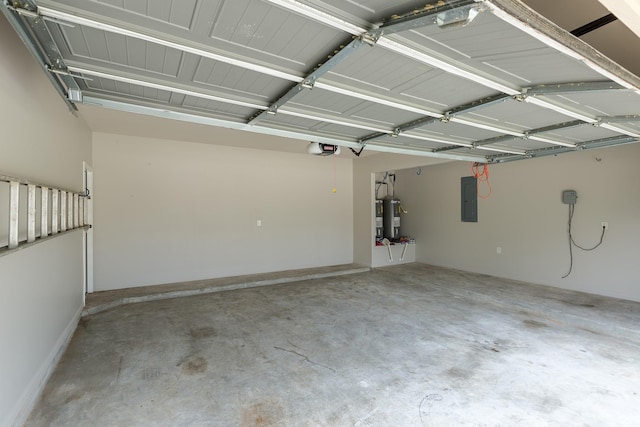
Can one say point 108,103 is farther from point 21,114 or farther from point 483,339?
point 483,339

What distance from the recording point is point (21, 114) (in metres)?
2.13

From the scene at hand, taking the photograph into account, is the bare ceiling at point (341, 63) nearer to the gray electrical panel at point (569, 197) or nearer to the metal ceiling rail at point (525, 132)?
the metal ceiling rail at point (525, 132)

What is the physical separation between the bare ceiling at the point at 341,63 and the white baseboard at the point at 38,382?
2.12m

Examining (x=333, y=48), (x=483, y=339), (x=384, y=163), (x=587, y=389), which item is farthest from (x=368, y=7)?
(x=384, y=163)

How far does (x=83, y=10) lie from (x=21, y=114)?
122 centimetres

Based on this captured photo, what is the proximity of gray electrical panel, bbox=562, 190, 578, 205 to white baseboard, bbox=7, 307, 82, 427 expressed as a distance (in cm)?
694

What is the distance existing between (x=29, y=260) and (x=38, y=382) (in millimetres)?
945

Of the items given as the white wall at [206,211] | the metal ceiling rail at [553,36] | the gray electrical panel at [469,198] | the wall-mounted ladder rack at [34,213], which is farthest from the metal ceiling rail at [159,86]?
the gray electrical panel at [469,198]

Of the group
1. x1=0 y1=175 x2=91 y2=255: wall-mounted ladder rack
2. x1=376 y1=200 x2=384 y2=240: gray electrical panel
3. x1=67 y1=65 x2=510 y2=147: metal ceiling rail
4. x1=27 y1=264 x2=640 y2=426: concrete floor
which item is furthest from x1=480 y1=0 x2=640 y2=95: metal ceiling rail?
x1=376 y1=200 x2=384 y2=240: gray electrical panel

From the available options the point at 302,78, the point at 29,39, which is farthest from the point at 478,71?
the point at 29,39

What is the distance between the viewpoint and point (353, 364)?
285 cm

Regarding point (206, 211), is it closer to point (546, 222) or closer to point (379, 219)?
point (379, 219)

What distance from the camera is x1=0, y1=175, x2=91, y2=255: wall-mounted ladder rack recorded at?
69.9 inches

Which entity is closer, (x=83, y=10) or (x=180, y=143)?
(x=83, y=10)
